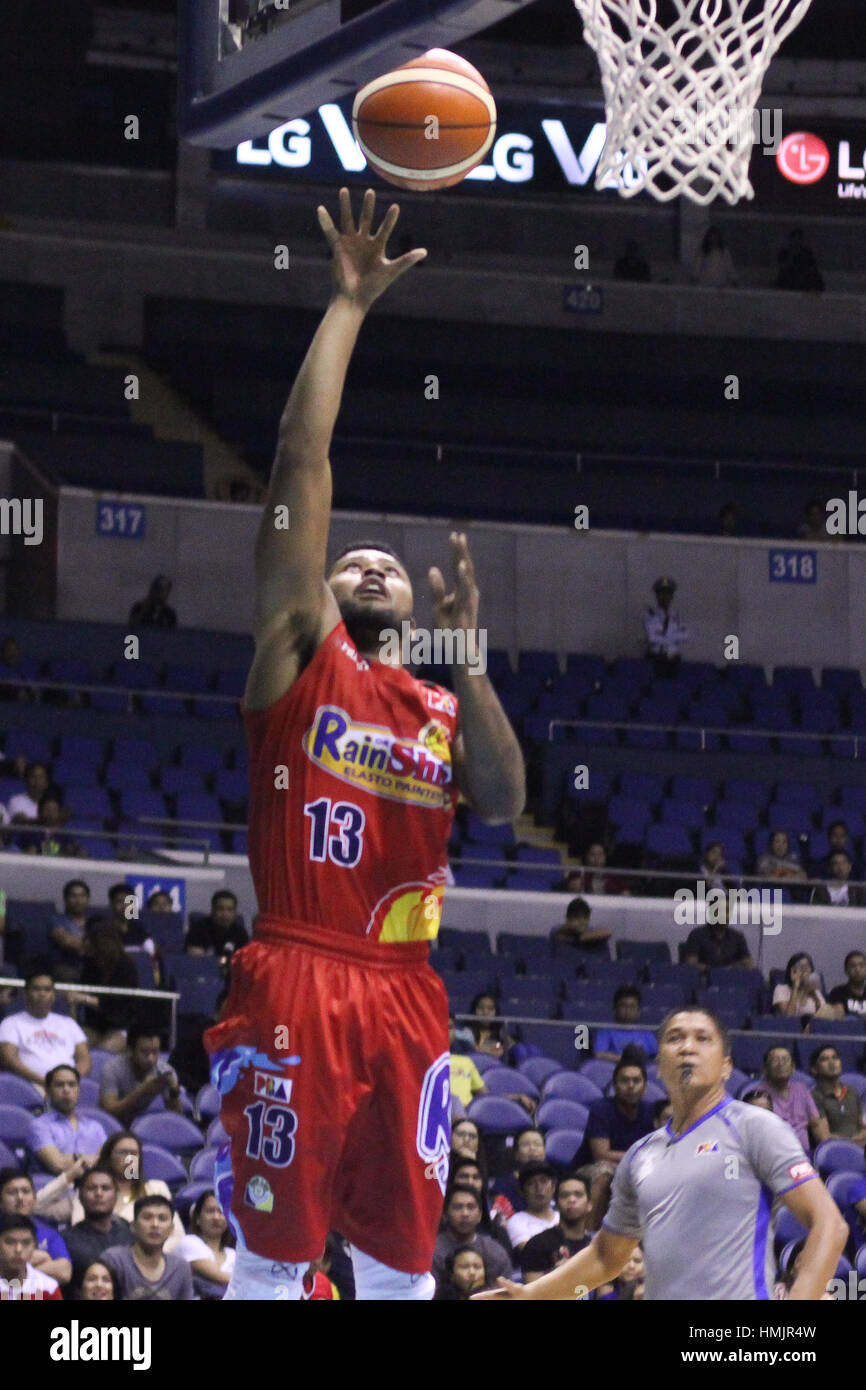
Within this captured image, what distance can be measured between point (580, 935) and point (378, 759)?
9.59 meters

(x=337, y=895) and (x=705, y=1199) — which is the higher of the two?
(x=337, y=895)

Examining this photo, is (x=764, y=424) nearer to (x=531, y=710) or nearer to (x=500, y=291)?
(x=500, y=291)

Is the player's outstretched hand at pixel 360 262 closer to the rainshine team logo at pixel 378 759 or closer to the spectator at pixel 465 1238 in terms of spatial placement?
the rainshine team logo at pixel 378 759

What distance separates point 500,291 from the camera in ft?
70.8

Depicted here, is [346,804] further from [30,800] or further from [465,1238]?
[30,800]

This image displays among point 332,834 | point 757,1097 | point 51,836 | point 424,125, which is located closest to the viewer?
point 332,834

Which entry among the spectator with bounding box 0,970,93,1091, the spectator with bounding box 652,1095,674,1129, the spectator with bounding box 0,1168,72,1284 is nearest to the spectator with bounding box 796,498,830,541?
the spectator with bounding box 652,1095,674,1129

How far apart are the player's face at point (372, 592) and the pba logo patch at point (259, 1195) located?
1.16 meters

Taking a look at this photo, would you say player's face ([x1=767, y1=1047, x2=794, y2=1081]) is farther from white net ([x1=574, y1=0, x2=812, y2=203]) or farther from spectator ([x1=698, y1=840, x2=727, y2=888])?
white net ([x1=574, y1=0, x2=812, y2=203])

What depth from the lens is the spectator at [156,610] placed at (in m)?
17.2

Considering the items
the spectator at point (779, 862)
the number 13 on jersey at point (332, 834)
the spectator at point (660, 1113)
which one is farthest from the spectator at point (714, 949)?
the number 13 on jersey at point (332, 834)

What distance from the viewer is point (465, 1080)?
34.9ft

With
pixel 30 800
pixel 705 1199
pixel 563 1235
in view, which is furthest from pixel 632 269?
pixel 705 1199

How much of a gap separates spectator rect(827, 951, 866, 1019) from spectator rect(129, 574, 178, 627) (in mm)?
6707
